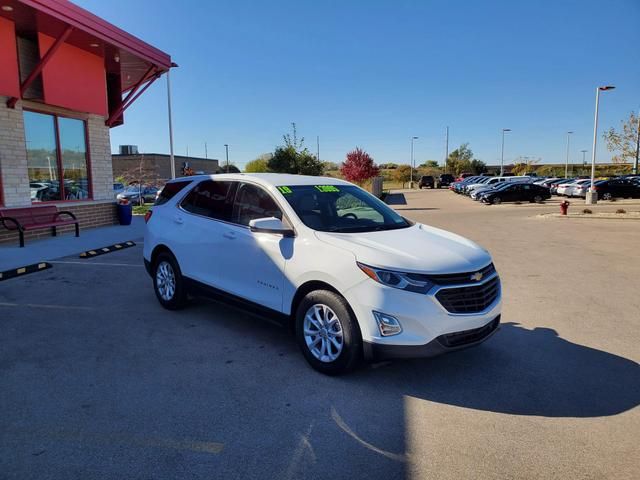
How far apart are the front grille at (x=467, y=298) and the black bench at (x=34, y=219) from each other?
414 inches

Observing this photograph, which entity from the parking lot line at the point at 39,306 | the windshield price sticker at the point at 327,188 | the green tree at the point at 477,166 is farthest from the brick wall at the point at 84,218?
the green tree at the point at 477,166

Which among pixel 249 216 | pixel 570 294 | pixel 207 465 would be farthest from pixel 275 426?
pixel 570 294

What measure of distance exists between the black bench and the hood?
9.71m

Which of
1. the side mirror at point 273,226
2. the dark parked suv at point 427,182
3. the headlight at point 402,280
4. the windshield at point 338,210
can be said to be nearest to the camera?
the headlight at point 402,280

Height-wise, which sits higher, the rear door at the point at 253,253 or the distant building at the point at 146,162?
the distant building at the point at 146,162

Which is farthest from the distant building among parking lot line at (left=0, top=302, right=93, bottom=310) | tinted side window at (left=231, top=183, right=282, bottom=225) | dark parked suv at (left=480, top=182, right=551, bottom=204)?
tinted side window at (left=231, top=183, right=282, bottom=225)

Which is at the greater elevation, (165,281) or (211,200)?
(211,200)

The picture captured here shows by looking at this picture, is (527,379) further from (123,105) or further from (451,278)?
(123,105)

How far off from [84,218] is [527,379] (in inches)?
530

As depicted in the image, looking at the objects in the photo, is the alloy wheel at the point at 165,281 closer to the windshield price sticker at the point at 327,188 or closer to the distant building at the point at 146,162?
the windshield price sticker at the point at 327,188

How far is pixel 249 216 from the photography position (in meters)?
4.89

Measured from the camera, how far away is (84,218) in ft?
45.4

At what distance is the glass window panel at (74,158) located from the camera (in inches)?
533

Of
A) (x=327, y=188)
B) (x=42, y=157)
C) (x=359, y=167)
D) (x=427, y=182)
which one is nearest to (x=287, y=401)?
(x=327, y=188)
